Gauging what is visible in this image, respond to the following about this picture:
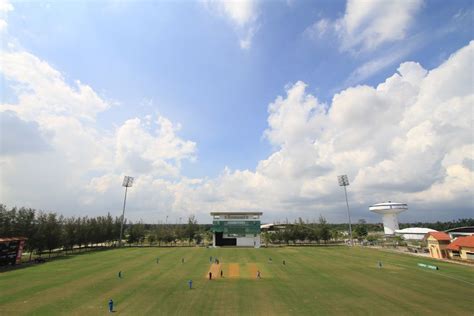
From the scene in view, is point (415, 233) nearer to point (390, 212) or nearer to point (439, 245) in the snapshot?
point (390, 212)

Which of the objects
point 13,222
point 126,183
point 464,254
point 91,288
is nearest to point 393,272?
point 464,254

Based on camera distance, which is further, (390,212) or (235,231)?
(390,212)

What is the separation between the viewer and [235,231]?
104m

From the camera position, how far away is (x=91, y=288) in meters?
37.2

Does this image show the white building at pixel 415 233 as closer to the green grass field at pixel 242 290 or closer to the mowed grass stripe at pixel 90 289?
the green grass field at pixel 242 290

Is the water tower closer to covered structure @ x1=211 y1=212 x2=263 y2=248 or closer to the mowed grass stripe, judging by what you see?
covered structure @ x1=211 y1=212 x2=263 y2=248

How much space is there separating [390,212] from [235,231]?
10259cm

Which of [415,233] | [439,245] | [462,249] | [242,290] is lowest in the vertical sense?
[242,290]

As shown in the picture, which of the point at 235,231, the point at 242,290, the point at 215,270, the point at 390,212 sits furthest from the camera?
the point at 390,212

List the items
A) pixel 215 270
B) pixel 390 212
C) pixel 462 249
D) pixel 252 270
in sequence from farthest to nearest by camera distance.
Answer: pixel 390 212 → pixel 462 249 → pixel 215 270 → pixel 252 270

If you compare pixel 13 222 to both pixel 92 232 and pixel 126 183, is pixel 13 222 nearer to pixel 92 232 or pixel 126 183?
pixel 92 232

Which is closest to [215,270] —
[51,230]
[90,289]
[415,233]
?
[90,289]

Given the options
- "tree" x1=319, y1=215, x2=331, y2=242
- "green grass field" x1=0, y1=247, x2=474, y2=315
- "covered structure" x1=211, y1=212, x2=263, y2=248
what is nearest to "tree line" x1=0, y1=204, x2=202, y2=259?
"green grass field" x1=0, y1=247, x2=474, y2=315

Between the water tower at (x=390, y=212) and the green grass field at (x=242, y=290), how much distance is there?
110630 mm
